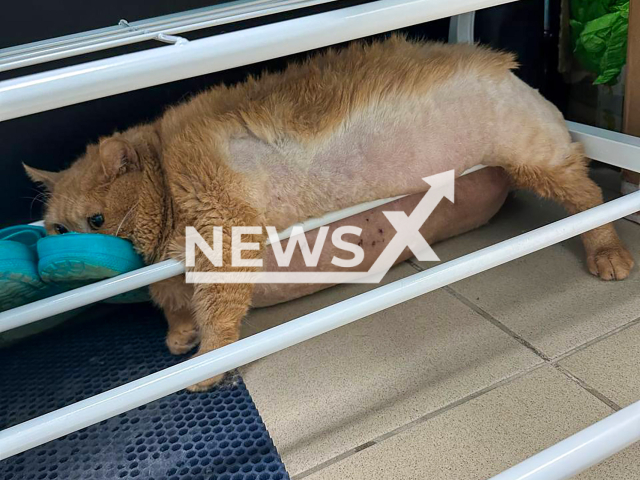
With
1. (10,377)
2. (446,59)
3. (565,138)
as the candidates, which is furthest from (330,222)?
(10,377)

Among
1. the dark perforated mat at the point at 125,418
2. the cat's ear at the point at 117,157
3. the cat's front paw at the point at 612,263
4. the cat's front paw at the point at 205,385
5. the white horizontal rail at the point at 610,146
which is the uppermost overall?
the cat's ear at the point at 117,157

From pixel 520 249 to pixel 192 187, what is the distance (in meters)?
0.62

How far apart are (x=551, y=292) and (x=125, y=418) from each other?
942 millimetres

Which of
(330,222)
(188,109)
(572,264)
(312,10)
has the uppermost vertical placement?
(312,10)

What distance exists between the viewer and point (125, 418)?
41.9 inches

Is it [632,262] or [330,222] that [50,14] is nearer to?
[330,222]

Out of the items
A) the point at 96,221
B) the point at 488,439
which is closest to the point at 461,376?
the point at 488,439

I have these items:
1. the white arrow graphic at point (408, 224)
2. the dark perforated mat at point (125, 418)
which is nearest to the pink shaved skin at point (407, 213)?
the white arrow graphic at point (408, 224)

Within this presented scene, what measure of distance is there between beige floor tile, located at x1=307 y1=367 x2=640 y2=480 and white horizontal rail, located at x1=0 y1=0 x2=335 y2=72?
77cm

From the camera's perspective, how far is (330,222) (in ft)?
4.02

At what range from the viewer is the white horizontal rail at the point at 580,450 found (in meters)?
0.62

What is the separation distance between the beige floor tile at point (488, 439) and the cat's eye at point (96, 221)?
663 mm

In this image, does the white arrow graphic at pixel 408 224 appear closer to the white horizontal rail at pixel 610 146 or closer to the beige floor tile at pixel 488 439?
the white horizontal rail at pixel 610 146

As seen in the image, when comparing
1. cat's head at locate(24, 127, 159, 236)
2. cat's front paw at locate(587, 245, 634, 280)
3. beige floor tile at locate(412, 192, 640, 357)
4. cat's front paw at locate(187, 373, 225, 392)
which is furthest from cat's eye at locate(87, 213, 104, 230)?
cat's front paw at locate(587, 245, 634, 280)
